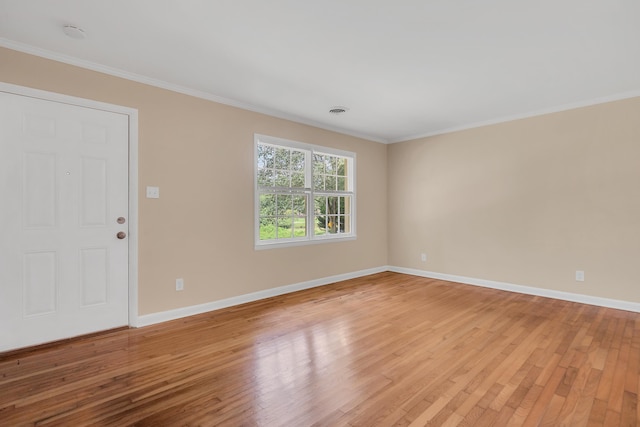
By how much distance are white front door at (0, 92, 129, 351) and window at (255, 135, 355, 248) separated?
1591 millimetres

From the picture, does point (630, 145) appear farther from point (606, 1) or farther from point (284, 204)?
point (284, 204)

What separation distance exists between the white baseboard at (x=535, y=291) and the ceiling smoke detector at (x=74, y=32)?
5.36 metres

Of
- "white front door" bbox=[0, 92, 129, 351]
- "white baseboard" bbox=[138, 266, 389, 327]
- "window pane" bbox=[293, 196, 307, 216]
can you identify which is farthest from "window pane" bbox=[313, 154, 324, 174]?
"white front door" bbox=[0, 92, 129, 351]

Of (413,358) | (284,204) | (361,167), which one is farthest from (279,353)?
(361,167)

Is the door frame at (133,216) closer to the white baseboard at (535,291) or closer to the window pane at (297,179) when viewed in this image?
the window pane at (297,179)

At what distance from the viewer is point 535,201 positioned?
4297 millimetres

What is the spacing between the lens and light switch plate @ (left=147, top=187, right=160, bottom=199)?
3.25m

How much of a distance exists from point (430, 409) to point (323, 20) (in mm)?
2632

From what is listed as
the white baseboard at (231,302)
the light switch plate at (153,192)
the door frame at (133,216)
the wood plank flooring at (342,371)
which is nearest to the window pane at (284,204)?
the white baseboard at (231,302)

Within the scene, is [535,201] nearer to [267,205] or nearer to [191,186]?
[267,205]

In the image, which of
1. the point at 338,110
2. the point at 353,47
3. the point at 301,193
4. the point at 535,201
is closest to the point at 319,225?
the point at 301,193

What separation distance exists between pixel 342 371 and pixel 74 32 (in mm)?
3218

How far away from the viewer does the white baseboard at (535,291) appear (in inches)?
145

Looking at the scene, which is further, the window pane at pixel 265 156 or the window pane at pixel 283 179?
the window pane at pixel 283 179
